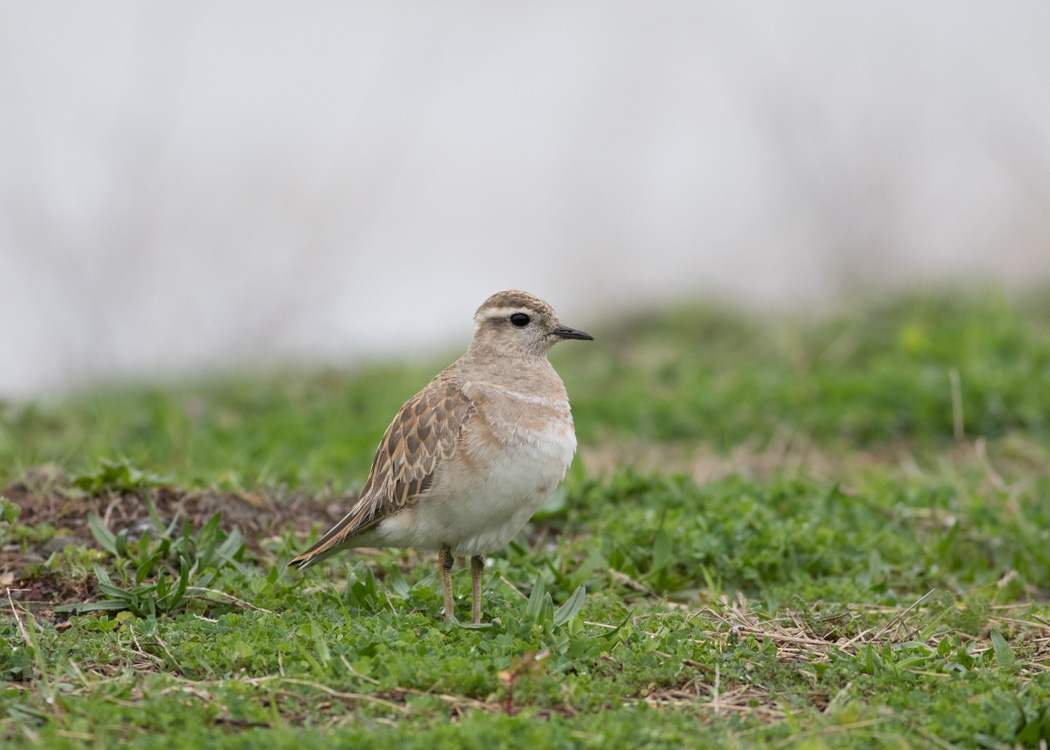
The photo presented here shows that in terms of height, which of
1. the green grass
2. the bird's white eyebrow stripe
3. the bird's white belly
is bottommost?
the green grass

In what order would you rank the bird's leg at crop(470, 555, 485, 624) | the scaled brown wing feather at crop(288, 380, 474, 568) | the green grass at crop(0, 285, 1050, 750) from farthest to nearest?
the scaled brown wing feather at crop(288, 380, 474, 568), the bird's leg at crop(470, 555, 485, 624), the green grass at crop(0, 285, 1050, 750)

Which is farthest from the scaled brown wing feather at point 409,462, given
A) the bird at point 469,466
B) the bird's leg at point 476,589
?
the bird's leg at point 476,589

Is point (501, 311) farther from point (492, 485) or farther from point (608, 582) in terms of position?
point (608, 582)

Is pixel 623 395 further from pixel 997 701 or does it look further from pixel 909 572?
pixel 997 701

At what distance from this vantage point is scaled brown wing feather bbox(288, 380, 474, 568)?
500 cm

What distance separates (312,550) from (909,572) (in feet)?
10.6

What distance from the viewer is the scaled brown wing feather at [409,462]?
4996 millimetres

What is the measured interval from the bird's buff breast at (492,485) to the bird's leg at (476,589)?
5 cm

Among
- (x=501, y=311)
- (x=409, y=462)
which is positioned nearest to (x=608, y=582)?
(x=409, y=462)

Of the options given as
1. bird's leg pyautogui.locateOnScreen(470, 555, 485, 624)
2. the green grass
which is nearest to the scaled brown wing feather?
the green grass

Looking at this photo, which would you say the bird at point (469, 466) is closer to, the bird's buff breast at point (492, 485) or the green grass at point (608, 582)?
→ the bird's buff breast at point (492, 485)

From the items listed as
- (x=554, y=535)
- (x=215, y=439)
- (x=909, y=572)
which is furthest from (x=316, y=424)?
(x=909, y=572)

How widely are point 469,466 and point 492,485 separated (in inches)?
5.5

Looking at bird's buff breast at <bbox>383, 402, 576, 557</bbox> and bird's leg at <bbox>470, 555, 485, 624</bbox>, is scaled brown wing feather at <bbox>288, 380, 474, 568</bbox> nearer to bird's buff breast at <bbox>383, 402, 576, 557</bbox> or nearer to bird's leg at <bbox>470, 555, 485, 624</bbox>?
bird's buff breast at <bbox>383, 402, 576, 557</bbox>
